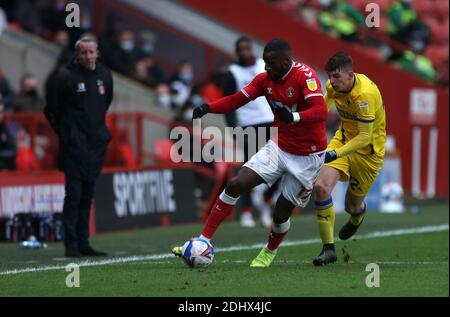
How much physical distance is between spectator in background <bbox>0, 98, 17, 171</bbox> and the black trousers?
12.6 ft

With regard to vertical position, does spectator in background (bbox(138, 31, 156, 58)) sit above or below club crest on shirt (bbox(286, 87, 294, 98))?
above

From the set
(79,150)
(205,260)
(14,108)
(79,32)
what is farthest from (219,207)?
(79,32)

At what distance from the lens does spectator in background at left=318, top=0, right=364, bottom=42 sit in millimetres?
26453

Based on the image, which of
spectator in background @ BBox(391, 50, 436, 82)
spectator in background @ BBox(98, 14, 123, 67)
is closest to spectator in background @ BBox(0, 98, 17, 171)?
spectator in background @ BBox(98, 14, 123, 67)

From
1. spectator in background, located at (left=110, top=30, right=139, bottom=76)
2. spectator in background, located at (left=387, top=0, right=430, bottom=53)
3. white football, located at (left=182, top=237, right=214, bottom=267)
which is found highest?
spectator in background, located at (left=387, top=0, right=430, bottom=53)

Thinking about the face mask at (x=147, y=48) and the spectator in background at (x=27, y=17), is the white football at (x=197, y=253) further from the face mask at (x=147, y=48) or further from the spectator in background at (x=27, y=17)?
the face mask at (x=147, y=48)

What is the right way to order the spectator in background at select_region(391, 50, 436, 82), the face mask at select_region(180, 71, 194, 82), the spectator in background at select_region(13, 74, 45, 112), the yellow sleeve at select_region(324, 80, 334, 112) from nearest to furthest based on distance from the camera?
the yellow sleeve at select_region(324, 80, 334, 112) → the spectator in background at select_region(13, 74, 45, 112) → the face mask at select_region(180, 71, 194, 82) → the spectator in background at select_region(391, 50, 436, 82)

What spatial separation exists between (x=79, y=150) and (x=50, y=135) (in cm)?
474

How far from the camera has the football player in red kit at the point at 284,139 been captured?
10.6m

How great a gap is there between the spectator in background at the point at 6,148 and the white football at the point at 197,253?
640cm

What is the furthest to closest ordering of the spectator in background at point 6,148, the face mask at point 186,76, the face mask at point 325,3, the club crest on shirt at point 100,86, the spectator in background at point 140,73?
1. the face mask at point 325,3
2. the face mask at point 186,76
3. the spectator in background at point 140,73
4. the spectator in background at point 6,148
5. the club crest on shirt at point 100,86

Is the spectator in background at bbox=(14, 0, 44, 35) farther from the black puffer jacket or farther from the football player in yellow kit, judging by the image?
the football player in yellow kit

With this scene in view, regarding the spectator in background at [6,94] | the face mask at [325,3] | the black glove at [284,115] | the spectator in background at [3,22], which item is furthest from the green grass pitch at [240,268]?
the face mask at [325,3]

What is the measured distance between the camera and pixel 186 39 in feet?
80.2
